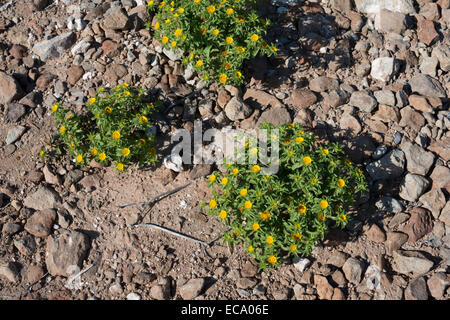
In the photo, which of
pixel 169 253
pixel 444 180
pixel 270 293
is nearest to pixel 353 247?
pixel 270 293

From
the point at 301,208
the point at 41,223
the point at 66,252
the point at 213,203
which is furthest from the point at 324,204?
the point at 41,223

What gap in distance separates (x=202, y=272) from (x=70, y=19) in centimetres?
360

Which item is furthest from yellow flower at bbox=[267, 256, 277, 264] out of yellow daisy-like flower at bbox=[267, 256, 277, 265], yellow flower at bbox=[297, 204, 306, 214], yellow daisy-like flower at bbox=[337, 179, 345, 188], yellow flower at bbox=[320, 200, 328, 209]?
yellow daisy-like flower at bbox=[337, 179, 345, 188]

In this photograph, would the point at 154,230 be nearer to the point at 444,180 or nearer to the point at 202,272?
the point at 202,272

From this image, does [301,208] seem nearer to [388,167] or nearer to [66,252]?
[388,167]

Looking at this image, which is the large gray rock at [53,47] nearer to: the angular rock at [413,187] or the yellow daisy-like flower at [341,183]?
the yellow daisy-like flower at [341,183]

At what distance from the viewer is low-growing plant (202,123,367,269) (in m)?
3.73

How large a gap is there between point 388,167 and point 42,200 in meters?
3.48

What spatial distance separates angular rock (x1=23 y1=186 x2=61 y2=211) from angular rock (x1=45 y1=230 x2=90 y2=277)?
0.36m

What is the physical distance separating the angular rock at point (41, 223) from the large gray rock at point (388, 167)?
3.17 meters

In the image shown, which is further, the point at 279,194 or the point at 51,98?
the point at 51,98

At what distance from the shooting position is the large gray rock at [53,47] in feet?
17.2

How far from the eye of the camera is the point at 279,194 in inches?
150

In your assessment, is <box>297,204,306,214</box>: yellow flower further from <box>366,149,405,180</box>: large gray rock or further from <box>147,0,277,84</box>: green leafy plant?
<box>147,0,277,84</box>: green leafy plant
